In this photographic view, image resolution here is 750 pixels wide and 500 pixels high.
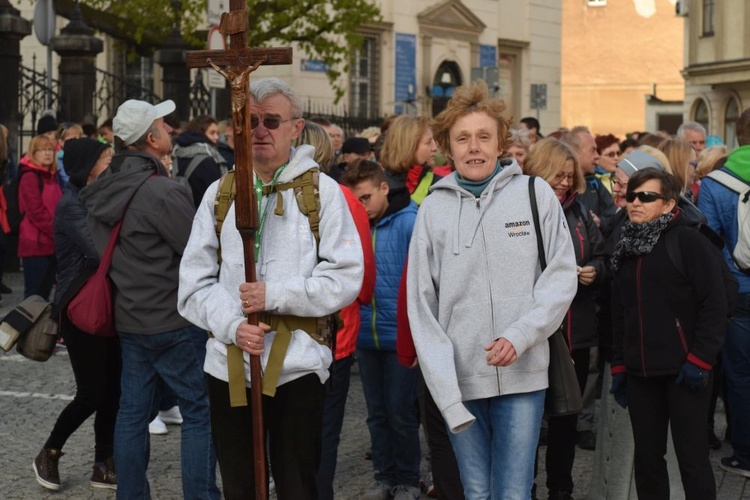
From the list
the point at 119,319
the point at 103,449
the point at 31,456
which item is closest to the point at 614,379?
the point at 119,319

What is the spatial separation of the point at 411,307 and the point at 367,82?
30029 mm

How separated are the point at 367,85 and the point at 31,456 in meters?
27.5

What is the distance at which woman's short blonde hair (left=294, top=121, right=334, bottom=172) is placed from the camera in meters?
6.82

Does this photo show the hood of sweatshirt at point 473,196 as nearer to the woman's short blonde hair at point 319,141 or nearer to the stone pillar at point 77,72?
the woman's short blonde hair at point 319,141

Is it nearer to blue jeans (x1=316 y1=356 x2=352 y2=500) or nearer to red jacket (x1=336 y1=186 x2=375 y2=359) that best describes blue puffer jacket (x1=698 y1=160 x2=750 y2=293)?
red jacket (x1=336 y1=186 x2=375 y2=359)

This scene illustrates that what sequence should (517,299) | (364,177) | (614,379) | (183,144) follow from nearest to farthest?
(517,299)
(614,379)
(364,177)
(183,144)

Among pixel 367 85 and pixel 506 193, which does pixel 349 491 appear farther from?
pixel 367 85

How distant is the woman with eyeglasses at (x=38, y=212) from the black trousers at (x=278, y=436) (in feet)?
26.9

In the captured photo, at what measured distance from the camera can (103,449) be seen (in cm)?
687

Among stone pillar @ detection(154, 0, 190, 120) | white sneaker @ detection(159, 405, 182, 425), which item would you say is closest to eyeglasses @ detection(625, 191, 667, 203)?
white sneaker @ detection(159, 405, 182, 425)

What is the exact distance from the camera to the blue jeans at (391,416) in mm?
6668

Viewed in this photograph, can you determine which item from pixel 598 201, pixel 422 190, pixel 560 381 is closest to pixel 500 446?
pixel 560 381

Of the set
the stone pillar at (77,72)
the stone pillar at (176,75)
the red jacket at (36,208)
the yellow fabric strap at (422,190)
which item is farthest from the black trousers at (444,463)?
the stone pillar at (176,75)

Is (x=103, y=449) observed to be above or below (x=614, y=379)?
below
